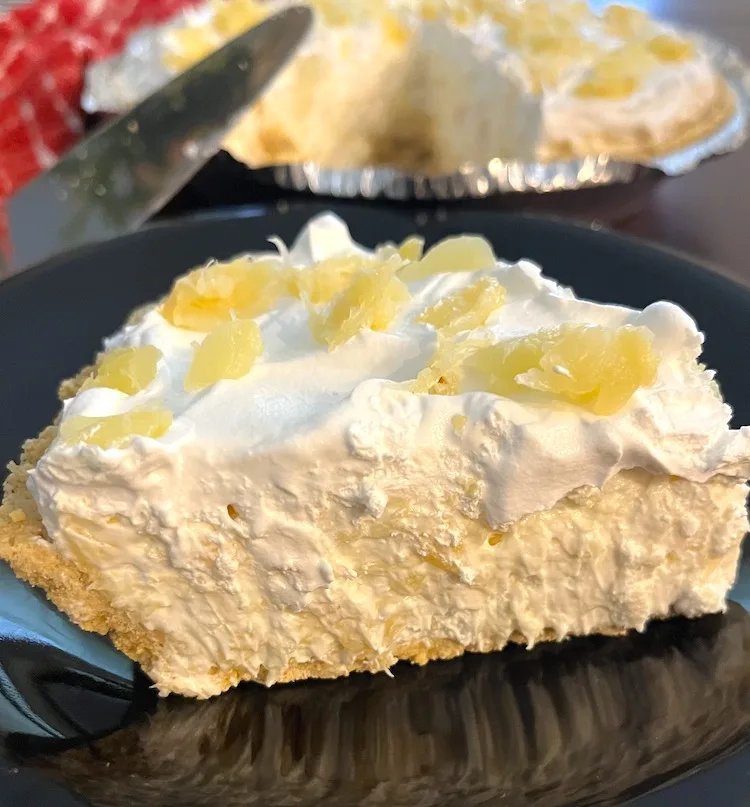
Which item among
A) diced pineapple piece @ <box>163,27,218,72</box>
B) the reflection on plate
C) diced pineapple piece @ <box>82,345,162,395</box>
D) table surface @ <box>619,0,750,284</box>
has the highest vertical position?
diced pineapple piece @ <box>163,27,218,72</box>

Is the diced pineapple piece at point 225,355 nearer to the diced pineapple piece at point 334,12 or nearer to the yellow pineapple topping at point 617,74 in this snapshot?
the yellow pineapple topping at point 617,74

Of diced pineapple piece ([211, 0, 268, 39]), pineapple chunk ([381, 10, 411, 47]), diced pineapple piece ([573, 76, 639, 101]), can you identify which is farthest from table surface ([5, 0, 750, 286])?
pineapple chunk ([381, 10, 411, 47])

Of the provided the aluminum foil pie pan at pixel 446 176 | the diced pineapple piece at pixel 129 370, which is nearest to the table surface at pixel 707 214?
the aluminum foil pie pan at pixel 446 176

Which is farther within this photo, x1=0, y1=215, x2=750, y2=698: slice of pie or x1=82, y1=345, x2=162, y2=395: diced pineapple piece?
x1=82, y1=345, x2=162, y2=395: diced pineapple piece

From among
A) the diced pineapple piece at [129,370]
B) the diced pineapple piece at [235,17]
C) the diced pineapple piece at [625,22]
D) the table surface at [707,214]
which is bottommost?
the table surface at [707,214]

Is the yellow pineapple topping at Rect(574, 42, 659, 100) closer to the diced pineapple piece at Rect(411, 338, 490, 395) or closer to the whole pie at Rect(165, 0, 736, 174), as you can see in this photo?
the whole pie at Rect(165, 0, 736, 174)

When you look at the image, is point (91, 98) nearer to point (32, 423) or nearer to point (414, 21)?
point (414, 21)

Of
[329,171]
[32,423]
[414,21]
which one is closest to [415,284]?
[32,423]
